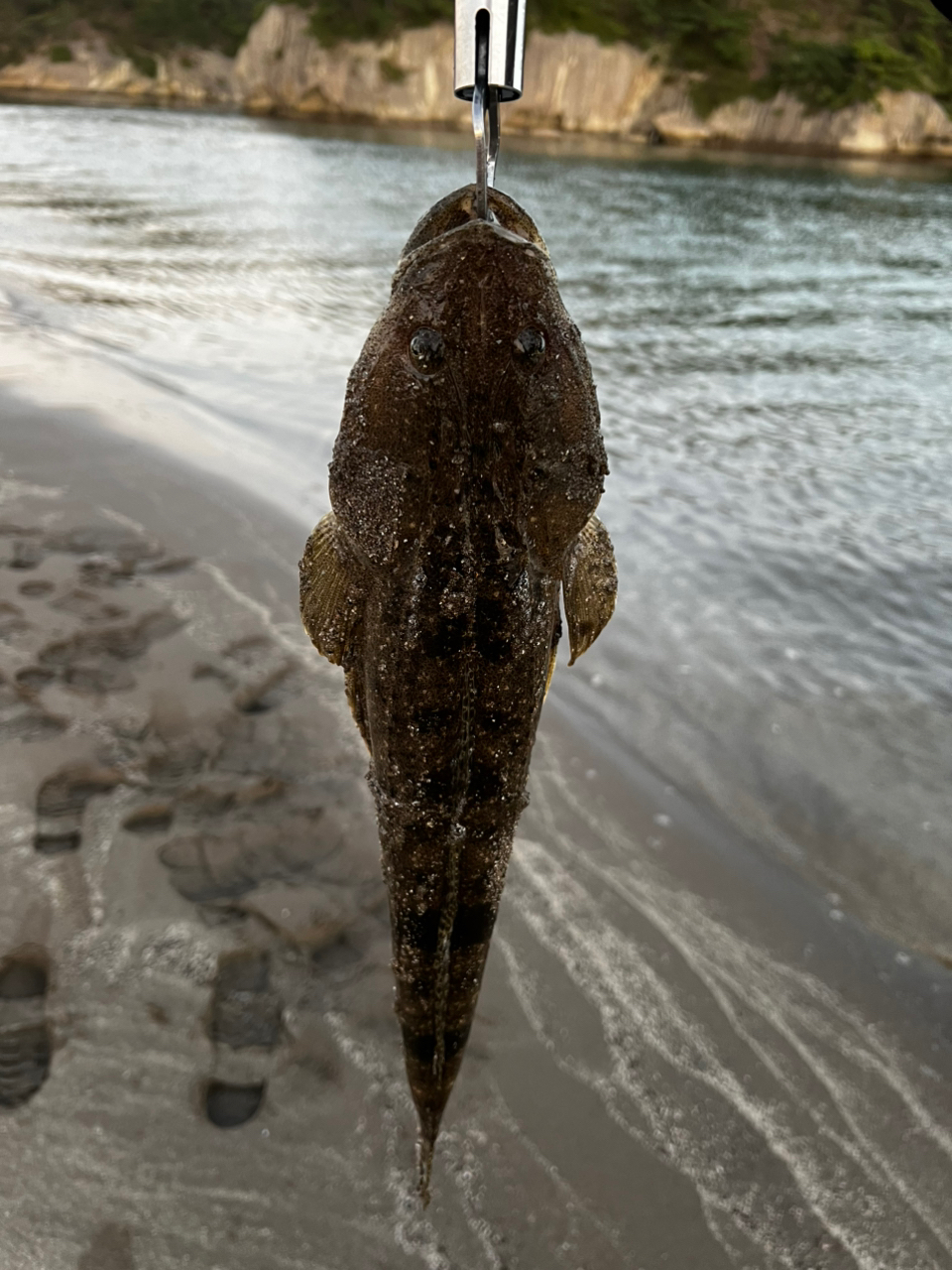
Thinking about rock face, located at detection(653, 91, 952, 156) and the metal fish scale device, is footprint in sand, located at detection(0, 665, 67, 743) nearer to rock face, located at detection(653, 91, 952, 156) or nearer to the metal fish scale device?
the metal fish scale device

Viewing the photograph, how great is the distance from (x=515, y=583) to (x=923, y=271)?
63.3ft

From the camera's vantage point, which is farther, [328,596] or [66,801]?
[66,801]

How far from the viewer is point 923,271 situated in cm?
1683

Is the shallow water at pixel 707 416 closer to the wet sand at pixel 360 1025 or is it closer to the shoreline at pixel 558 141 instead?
the wet sand at pixel 360 1025

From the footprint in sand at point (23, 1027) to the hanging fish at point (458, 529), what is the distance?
1761mm

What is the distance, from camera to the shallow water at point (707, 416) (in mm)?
4570

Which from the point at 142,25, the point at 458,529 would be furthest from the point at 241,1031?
the point at 142,25

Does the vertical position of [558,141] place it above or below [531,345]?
above

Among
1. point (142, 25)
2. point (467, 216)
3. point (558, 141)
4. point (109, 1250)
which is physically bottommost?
point (109, 1250)

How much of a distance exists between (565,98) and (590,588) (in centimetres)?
5471

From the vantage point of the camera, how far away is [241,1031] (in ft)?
9.42

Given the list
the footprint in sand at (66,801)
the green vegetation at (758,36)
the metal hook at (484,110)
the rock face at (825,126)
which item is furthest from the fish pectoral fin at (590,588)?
the rock face at (825,126)


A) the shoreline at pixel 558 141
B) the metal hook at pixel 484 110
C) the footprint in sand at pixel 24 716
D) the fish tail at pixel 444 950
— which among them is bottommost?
the footprint in sand at pixel 24 716

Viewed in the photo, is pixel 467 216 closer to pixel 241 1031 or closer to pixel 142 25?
pixel 241 1031
